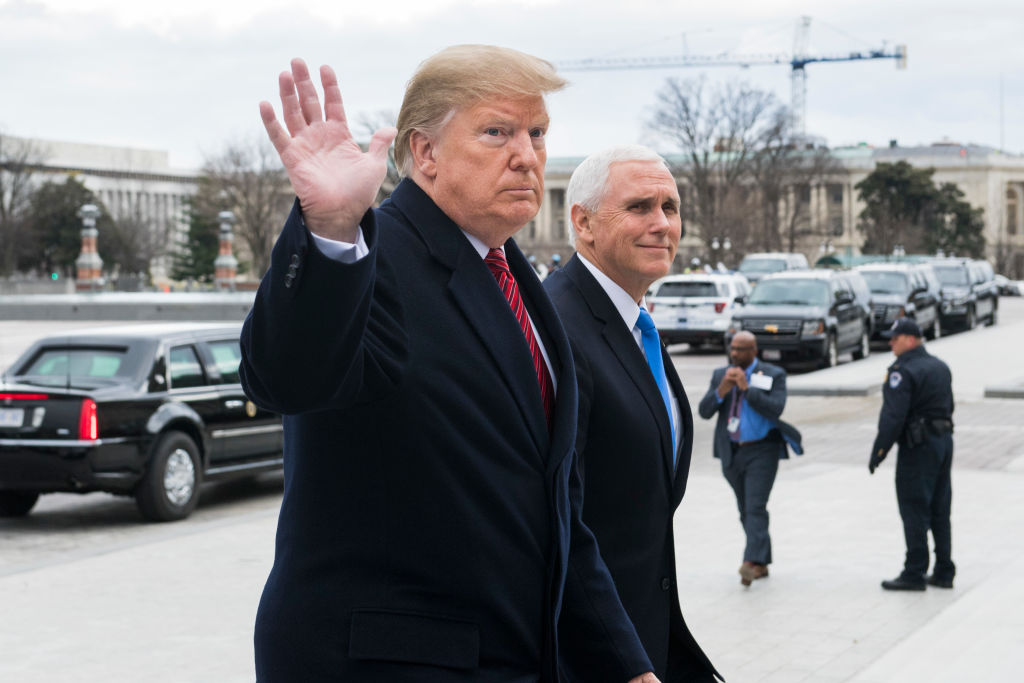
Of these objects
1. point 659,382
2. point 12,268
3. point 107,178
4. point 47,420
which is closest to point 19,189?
point 12,268

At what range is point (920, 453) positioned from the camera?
845 cm

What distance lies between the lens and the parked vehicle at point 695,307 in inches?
1178

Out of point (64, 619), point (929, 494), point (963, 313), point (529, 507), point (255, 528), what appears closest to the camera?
point (529, 507)

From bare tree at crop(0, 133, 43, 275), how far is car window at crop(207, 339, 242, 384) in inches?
2846

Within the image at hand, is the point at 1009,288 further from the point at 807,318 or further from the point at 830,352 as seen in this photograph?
the point at 807,318

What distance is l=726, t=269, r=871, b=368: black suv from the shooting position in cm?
2627

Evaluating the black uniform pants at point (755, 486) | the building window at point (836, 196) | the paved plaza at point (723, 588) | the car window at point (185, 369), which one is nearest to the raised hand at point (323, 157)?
the paved plaza at point (723, 588)

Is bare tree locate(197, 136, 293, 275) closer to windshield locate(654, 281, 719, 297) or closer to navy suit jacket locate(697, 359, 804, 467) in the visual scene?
windshield locate(654, 281, 719, 297)

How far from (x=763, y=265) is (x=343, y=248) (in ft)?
143

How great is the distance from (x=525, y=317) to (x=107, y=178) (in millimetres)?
125169

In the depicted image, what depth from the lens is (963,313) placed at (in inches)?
1453

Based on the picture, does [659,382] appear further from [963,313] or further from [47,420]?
[963,313]

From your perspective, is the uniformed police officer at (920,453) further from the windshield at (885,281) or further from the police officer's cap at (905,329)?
the windshield at (885,281)

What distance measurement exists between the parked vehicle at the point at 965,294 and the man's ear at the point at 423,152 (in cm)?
3494
